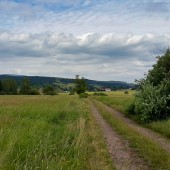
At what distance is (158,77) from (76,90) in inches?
3679

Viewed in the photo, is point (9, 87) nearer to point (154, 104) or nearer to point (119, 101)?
point (119, 101)

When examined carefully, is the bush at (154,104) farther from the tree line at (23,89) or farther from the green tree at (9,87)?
the green tree at (9,87)

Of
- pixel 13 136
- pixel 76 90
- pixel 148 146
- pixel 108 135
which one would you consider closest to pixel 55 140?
pixel 13 136

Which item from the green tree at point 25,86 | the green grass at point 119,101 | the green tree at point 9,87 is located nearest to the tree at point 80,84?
the green grass at point 119,101

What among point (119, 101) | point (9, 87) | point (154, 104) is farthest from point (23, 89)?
point (154, 104)

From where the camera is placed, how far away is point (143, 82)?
29188 mm

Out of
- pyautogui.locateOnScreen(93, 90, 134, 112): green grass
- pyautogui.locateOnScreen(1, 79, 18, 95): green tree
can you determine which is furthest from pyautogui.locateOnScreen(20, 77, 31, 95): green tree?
pyautogui.locateOnScreen(93, 90, 134, 112): green grass

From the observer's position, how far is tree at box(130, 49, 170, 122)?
24.0 meters

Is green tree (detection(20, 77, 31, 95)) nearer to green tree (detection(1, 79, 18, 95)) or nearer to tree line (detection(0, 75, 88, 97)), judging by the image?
tree line (detection(0, 75, 88, 97))

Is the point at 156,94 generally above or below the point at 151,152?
above

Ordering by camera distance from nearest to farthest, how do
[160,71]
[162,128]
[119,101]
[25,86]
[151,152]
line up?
[151,152], [162,128], [160,71], [119,101], [25,86]

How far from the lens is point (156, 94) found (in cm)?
2516

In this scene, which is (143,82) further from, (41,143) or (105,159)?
(41,143)

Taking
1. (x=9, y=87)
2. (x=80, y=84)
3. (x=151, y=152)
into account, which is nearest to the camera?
(x=151, y=152)
